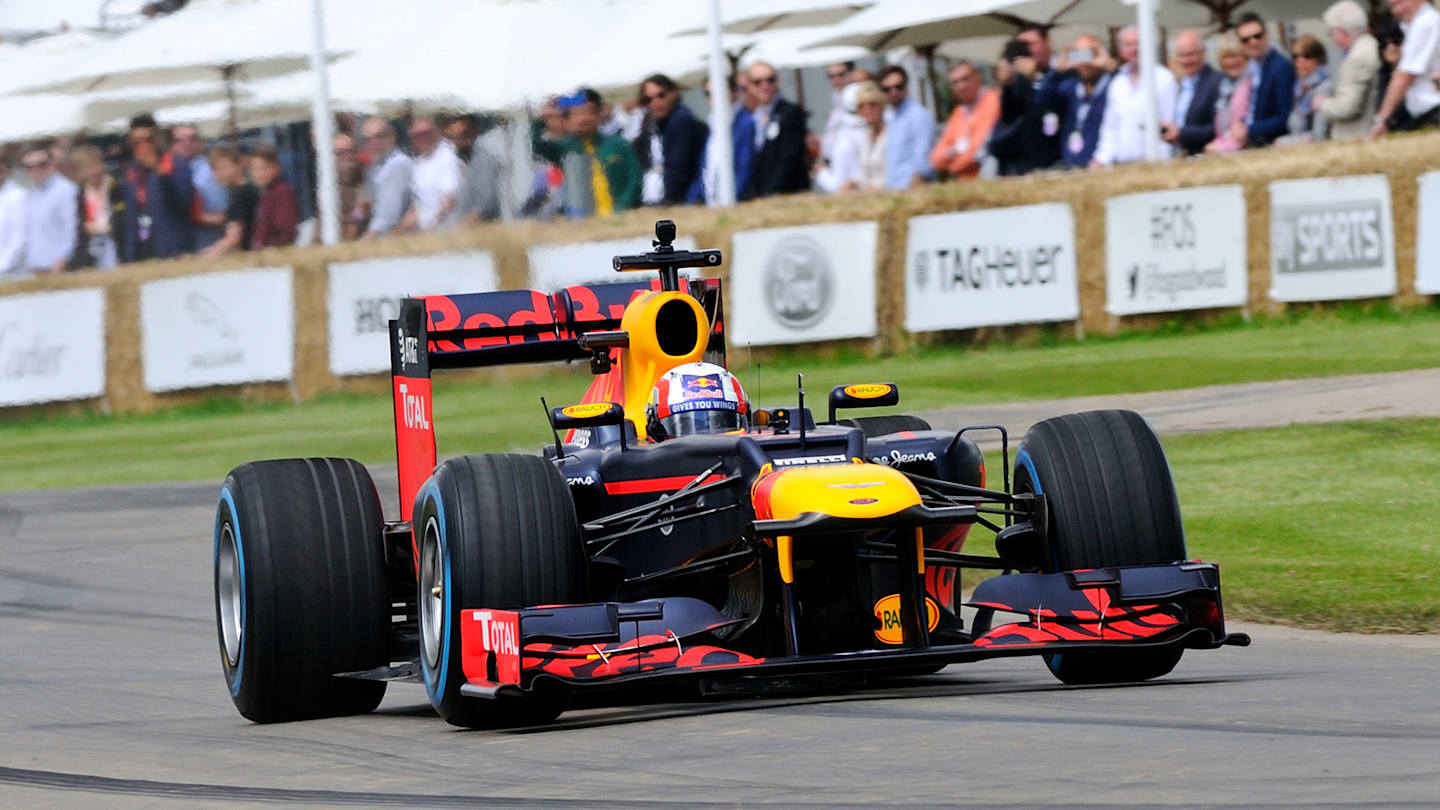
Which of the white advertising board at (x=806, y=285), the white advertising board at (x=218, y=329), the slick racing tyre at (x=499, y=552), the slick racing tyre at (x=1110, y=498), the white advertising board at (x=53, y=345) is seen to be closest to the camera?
the slick racing tyre at (x=499, y=552)

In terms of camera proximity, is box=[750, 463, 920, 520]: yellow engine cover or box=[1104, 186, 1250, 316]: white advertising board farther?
box=[1104, 186, 1250, 316]: white advertising board

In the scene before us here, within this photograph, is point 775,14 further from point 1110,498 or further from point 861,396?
point 1110,498

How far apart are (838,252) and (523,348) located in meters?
12.1

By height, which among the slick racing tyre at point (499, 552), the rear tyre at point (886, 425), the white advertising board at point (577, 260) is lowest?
the slick racing tyre at point (499, 552)

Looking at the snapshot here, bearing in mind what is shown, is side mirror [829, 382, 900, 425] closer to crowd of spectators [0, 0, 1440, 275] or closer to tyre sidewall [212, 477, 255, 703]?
tyre sidewall [212, 477, 255, 703]

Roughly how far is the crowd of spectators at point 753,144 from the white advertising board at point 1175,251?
49cm

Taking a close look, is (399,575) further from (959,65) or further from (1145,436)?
(959,65)

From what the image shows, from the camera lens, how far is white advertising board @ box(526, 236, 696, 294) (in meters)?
22.8

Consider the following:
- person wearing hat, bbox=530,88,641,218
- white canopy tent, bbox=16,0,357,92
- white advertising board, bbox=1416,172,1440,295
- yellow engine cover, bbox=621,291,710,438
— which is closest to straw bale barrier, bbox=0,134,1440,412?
white advertising board, bbox=1416,172,1440,295

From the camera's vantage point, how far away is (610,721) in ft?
26.4

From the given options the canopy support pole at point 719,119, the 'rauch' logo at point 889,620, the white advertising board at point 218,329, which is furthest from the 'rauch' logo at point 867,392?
the white advertising board at point 218,329

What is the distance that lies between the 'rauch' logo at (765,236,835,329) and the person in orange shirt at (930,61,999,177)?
1.38 m

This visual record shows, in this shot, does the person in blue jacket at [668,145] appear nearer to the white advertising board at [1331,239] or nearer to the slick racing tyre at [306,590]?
the white advertising board at [1331,239]

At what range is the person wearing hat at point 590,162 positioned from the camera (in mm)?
23516
